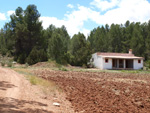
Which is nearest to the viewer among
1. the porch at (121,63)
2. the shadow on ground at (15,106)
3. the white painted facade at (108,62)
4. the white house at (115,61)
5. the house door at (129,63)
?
the shadow on ground at (15,106)

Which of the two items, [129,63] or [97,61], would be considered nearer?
[97,61]

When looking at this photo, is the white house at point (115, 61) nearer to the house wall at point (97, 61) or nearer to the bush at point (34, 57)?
the house wall at point (97, 61)

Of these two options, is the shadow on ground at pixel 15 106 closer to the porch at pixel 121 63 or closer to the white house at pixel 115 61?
the white house at pixel 115 61

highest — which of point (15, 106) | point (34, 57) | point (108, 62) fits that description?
point (34, 57)

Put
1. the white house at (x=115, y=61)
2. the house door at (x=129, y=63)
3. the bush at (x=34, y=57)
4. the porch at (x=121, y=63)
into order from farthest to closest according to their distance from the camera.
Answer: the house door at (x=129, y=63)
the porch at (x=121, y=63)
the bush at (x=34, y=57)
the white house at (x=115, y=61)

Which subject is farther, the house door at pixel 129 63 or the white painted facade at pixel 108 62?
the house door at pixel 129 63

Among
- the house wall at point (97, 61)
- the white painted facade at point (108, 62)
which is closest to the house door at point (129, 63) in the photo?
the white painted facade at point (108, 62)

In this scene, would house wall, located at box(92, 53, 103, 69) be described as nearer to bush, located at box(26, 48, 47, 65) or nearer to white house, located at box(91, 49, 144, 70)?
white house, located at box(91, 49, 144, 70)

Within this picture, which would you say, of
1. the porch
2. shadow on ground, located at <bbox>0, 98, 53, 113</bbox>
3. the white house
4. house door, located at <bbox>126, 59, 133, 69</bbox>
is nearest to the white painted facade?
the white house

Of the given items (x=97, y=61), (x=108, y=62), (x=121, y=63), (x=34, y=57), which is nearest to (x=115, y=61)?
(x=121, y=63)

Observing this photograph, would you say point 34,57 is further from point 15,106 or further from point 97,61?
point 15,106

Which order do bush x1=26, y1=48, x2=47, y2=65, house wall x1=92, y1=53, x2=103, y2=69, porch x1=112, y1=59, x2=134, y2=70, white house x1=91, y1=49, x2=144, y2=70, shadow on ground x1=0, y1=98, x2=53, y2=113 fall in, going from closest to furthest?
shadow on ground x1=0, y1=98, x2=53, y2=113
white house x1=91, y1=49, x2=144, y2=70
house wall x1=92, y1=53, x2=103, y2=69
bush x1=26, y1=48, x2=47, y2=65
porch x1=112, y1=59, x2=134, y2=70

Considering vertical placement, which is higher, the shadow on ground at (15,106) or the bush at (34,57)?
the bush at (34,57)

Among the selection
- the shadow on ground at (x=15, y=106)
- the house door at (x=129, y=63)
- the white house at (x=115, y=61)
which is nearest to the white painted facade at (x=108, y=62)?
the white house at (x=115, y=61)
